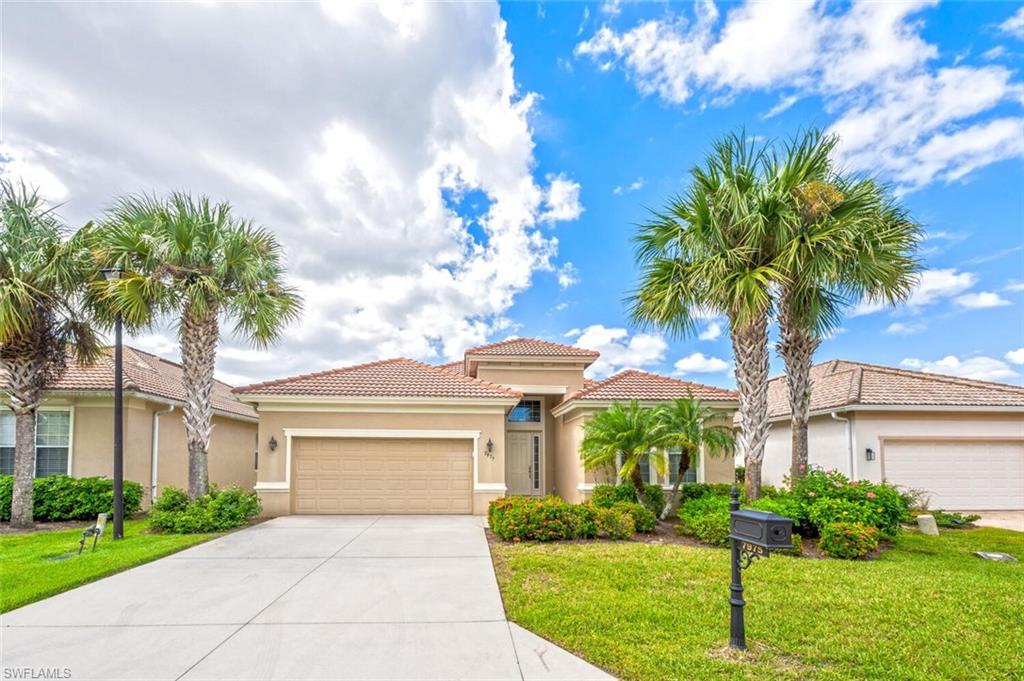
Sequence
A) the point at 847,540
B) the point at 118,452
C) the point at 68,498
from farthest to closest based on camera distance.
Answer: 1. the point at 68,498
2. the point at 118,452
3. the point at 847,540

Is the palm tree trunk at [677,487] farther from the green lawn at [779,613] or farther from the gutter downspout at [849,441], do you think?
the gutter downspout at [849,441]

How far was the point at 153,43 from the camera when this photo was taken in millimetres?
10305

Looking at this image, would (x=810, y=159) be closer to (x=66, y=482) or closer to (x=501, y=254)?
(x=501, y=254)

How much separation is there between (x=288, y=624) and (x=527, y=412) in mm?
12956

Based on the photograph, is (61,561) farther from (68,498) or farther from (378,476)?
(378,476)

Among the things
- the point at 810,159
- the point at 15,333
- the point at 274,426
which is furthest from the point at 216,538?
the point at 810,159

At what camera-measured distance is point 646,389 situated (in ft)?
48.6

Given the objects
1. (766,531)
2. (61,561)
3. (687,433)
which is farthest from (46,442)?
(766,531)

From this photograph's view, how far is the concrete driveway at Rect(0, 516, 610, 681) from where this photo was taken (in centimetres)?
456

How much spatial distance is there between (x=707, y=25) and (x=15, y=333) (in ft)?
52.3

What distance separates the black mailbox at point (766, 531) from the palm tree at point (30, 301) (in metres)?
14.2

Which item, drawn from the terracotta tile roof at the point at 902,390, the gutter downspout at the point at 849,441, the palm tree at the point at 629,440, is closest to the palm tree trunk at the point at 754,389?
the palm tree at the point at 629,440

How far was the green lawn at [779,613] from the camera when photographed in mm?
4602

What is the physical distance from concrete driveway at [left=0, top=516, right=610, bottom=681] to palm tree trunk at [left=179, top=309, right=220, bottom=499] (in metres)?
3.77
